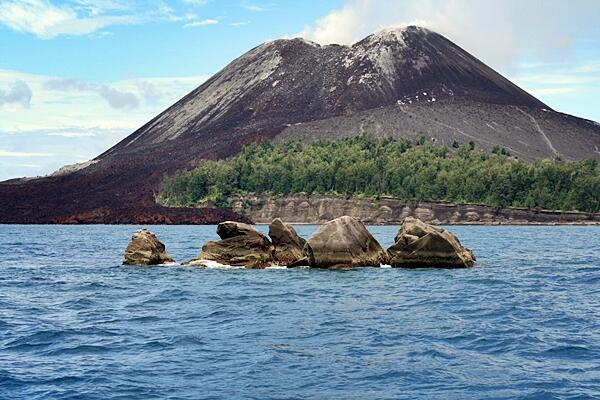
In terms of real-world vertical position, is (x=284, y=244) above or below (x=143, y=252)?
above

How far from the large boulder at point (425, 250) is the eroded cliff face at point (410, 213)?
123 metres

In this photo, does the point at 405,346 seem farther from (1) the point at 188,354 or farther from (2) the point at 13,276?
(2) the point at 13,276

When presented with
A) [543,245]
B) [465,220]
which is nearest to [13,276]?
[543,245]

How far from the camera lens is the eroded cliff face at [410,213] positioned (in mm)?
174625

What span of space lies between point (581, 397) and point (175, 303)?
21.5 meters

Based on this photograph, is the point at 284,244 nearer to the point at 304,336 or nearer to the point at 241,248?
the point at 241,248

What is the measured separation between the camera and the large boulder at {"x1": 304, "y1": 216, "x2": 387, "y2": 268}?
178 feet

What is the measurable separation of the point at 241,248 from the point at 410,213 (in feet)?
414

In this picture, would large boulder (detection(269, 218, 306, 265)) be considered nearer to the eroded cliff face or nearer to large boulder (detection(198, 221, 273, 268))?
large boulder (detection(198, 221, 273, 268))

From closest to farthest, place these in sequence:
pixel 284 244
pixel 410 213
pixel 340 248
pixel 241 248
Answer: pixel 340 248 < pixel 241 248 < pixel 284 244 < pixel 410 213

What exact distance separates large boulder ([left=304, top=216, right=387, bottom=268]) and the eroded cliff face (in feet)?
407

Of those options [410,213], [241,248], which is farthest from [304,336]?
[410,213]

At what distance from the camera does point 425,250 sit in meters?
55.3

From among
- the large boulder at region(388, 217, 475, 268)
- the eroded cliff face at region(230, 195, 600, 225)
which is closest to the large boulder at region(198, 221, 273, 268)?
the large boulder at region(388, 217, 475, 268)
